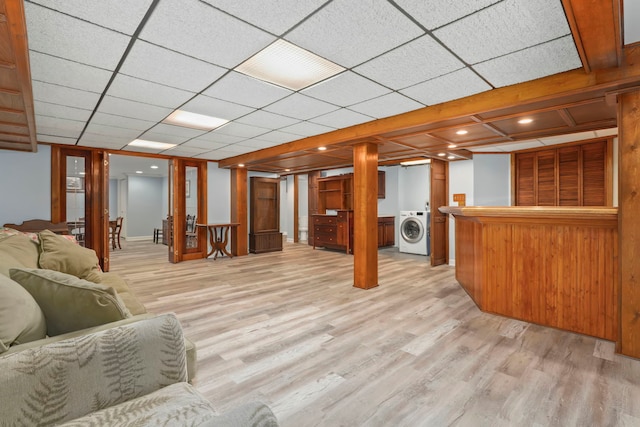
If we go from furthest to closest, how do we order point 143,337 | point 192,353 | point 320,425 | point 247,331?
point 247,331
point 320,425
point 192,353
point 143,337

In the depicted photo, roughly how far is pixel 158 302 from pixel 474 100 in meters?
4.31

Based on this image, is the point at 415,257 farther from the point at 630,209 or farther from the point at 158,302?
the point at 158,302

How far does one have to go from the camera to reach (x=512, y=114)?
3.26 meters

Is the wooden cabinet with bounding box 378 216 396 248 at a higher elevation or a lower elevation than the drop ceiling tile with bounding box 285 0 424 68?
lower

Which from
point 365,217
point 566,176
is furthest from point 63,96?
point 566,176

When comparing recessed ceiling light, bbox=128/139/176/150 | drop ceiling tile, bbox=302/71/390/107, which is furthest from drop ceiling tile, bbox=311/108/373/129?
recessed ceiling light, bbox=128/139/176/150

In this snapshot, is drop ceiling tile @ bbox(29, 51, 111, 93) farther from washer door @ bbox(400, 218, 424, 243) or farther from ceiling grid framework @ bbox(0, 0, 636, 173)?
washer door @ bbox(400, 218, 424, 243)

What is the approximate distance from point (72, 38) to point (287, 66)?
4.83ft

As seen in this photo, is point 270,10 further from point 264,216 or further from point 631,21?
point 264,216

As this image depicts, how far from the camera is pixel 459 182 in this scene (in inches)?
253

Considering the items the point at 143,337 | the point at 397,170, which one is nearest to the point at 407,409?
the point at 143,337

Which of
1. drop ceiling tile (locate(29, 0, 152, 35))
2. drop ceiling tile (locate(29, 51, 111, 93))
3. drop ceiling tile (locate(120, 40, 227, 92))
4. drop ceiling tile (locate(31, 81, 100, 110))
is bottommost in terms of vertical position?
drop ceiling tile (locate(29, 0, 152, 35))

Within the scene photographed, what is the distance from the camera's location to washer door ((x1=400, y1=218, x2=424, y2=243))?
299 inches

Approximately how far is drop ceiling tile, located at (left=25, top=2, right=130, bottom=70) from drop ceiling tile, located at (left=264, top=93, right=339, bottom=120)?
151 cm
